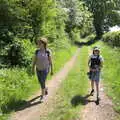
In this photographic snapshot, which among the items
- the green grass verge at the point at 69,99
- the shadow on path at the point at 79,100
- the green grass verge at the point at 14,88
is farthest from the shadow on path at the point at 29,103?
the shadow on path at the point at 79,100

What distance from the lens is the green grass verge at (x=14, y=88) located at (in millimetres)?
11523

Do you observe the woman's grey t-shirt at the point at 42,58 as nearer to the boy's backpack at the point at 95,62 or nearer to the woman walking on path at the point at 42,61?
the woman walking on path at the point at 42,61

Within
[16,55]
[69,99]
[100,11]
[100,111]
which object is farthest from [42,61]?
[100,11]

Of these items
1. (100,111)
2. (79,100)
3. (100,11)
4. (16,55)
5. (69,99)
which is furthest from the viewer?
(100,11)

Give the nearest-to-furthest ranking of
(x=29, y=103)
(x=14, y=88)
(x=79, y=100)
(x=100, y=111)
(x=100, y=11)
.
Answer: (x=100, y=111) → (x=29, y=103) → (x=79, y=100) → (x=14, y=88) → (x=100, y=11)

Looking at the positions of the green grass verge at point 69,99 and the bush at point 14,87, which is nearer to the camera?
the green grass verge at point 69,99

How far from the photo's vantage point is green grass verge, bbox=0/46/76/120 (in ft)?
37.8

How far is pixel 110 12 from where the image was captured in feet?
Answer: 275

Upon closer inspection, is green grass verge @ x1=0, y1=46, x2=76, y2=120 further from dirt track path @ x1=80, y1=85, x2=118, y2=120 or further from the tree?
the tree

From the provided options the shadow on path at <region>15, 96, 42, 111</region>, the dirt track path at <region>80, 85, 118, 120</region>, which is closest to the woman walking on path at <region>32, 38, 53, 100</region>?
the shadow on path at <region>15, 96, 42, 111</region>

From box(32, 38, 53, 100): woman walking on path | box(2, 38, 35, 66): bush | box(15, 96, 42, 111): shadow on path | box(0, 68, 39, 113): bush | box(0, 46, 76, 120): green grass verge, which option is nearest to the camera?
box(0, 46, 76, 120): green grass verge

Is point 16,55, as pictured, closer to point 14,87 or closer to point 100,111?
point 14,87

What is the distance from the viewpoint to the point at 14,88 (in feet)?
43.7

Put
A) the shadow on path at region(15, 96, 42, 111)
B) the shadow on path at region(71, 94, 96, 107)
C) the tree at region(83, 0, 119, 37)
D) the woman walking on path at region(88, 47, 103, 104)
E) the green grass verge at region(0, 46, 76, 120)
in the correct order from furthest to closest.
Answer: the tree at region(83, 0, 119, 37) → the woman walking on path at region(88, 47, 103, 104) → the shadow on path at region(71, 94, 96, 107) → the shadow on path at region(15, 96, 42, 111) → the green grass verge at region(0, 46, 76, 120)
